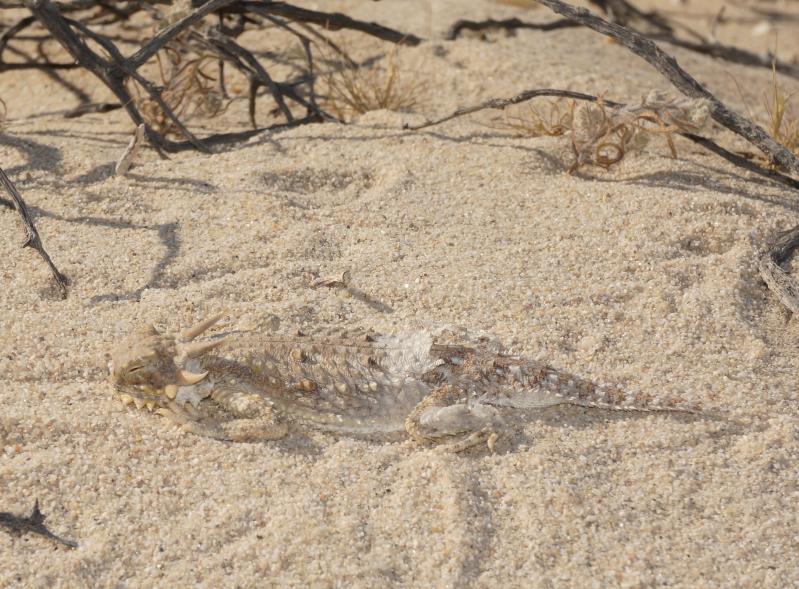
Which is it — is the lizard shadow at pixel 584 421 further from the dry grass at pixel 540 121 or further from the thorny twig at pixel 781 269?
the dry grass at pixel 540 121

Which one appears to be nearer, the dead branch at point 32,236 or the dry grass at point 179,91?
the dead branch at point 32,236

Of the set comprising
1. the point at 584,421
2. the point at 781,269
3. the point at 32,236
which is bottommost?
the point at 584,421

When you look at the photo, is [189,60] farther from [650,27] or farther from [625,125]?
[650,27]

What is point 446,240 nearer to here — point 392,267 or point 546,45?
point 392,267

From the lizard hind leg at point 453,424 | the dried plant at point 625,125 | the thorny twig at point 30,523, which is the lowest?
the thorny twig at point 30,523

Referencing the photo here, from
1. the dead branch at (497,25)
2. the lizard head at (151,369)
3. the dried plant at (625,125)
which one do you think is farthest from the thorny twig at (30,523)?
the dead branch at (497,25)

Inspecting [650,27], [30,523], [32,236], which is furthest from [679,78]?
[650,27]
